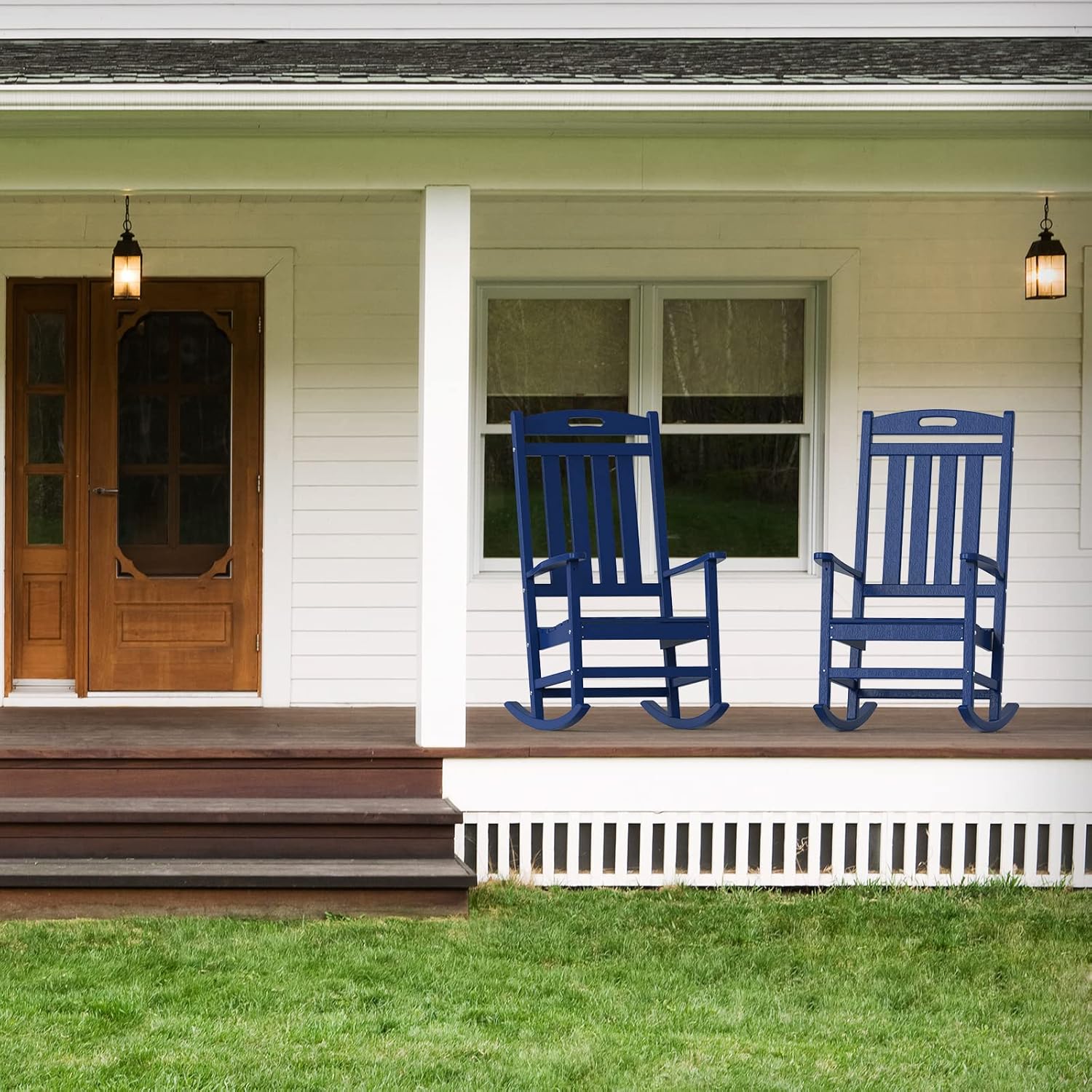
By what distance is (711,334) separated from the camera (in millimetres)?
5914

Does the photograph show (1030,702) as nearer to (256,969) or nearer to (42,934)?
(256,969)

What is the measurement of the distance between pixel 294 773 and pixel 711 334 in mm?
2582

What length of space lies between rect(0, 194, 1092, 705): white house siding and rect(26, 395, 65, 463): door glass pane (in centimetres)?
86

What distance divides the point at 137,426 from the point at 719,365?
2422 mm

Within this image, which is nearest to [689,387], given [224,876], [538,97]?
[538,97]

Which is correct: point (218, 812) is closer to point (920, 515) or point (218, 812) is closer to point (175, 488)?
point (175, 488)

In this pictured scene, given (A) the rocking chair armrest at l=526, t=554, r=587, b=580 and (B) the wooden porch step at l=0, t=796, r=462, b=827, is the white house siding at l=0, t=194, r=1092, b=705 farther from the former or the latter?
(B) the wooden porch step at l=0, t=796, r=462, b=827

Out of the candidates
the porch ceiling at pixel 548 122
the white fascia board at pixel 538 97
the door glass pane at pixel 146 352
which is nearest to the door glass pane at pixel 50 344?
the door glass pane at pixel 146 352

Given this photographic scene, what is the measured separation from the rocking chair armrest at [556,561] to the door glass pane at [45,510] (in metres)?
2.15

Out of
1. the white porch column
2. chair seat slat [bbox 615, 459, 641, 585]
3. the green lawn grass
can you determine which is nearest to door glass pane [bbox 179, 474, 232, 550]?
the white porch column

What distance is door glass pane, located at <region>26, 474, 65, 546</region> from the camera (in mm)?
5812

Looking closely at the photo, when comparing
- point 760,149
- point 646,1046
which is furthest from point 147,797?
point 760,149

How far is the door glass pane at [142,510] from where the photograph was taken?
5.81 meters

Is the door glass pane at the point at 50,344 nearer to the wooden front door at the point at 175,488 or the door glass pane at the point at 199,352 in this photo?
the wooden front door at the point at 175,488
